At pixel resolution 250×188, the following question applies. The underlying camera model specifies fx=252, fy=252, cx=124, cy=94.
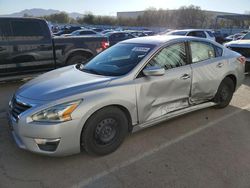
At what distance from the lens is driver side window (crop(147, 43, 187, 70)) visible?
150 inches

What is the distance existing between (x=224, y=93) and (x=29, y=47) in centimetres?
506

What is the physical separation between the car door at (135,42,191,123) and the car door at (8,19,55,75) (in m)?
4.30

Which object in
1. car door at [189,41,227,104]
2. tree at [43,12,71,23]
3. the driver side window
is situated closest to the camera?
the driver side window

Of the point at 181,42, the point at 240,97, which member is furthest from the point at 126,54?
the point at 240,97

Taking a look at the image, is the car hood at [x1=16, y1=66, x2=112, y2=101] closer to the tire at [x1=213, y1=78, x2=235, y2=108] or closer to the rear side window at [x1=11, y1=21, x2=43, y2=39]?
the tire at [x1=213, y1=78, x2=235, y2=108]

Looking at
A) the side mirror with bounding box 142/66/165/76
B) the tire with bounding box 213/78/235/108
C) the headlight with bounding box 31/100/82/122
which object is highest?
the side mirror with bounding box 142/66/165/76

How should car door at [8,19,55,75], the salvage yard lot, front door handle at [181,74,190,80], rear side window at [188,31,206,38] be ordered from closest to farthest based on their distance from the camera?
1. the salvage yard lot
2. front door handle at [181,74,190,80]
3. car door at [8,19,55,75]
4. rear side window at [188,31,206,38]

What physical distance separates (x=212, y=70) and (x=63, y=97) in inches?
114

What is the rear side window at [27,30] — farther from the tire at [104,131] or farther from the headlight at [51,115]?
the tire at [104,131]

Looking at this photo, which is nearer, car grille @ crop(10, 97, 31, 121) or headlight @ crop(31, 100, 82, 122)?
headlight @ crop(31, 100, 82, 122)

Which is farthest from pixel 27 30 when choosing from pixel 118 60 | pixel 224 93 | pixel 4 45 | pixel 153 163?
pixel 153 163

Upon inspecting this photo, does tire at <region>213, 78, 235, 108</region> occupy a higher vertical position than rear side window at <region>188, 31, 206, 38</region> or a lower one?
lower

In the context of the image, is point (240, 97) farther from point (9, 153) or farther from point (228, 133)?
point (9, 153)

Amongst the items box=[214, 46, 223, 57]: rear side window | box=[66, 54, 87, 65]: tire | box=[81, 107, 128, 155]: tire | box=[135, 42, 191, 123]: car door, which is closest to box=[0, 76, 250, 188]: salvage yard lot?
box=[81, 107, 128, 155]: tire
